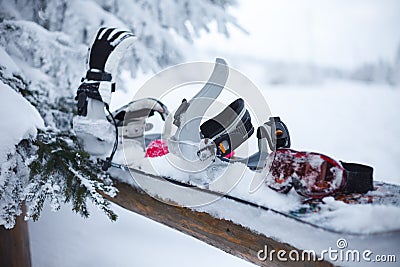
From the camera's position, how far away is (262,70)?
4520mm

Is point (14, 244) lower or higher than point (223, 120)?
lower

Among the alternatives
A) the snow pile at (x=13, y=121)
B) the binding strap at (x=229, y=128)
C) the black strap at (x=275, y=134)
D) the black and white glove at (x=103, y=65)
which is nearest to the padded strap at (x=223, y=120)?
the binding strap at (x=229, y=128)

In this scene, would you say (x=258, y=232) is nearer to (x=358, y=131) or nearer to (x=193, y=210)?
(x=193, y=210)

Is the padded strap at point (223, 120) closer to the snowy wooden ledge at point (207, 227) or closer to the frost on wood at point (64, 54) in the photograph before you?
the snowy wooden ledge at point (207, 227)

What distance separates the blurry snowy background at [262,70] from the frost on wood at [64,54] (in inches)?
0.4

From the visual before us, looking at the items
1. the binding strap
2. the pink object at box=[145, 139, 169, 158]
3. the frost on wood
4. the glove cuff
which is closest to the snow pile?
the frost on wood

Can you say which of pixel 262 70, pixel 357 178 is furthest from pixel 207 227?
pixel 262 70

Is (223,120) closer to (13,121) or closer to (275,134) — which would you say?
(275,134)

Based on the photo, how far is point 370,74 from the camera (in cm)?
416

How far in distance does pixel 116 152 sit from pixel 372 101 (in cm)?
338

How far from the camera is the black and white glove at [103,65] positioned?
1.24 metres

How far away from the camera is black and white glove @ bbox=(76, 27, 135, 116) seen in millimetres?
1241

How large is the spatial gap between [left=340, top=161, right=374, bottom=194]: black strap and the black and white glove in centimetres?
84

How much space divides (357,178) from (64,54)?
2.15 m
